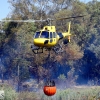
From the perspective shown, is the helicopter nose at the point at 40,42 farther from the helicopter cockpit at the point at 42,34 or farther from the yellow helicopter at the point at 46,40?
the helicopter cockpit at the point at 42,34

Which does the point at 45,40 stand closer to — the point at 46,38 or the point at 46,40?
the point at 46,40

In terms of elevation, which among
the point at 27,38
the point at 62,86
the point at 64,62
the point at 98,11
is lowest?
the point at 62,86

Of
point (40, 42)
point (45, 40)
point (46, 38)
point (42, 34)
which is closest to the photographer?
point (40, 42)

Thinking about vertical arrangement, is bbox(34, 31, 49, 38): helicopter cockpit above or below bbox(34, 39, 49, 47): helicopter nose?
above

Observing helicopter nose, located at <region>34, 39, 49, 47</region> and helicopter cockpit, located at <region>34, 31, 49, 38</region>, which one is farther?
helicopter cockpit, located at <region>34, 31, 49, 38</region>

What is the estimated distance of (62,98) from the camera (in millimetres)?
23781

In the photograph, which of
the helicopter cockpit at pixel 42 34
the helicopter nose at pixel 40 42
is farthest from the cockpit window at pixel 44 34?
the helicopter nose at pixel 40 42

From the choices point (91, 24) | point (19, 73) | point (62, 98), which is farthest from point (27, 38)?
point (62, 98)

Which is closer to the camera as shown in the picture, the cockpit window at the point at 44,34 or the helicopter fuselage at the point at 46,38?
the helicopter fuselage at the point at 46,38

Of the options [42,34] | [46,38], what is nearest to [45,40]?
[46,38]

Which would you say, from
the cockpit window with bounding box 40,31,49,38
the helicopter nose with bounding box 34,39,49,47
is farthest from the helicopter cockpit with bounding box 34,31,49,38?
the helicopter nose with bounding box 34,39,49,47

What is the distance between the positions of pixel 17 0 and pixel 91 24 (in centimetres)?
907

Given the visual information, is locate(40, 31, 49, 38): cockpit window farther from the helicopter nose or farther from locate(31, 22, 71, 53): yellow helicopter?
the helicopter nose

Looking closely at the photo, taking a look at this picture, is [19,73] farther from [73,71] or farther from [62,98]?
[62,98]
